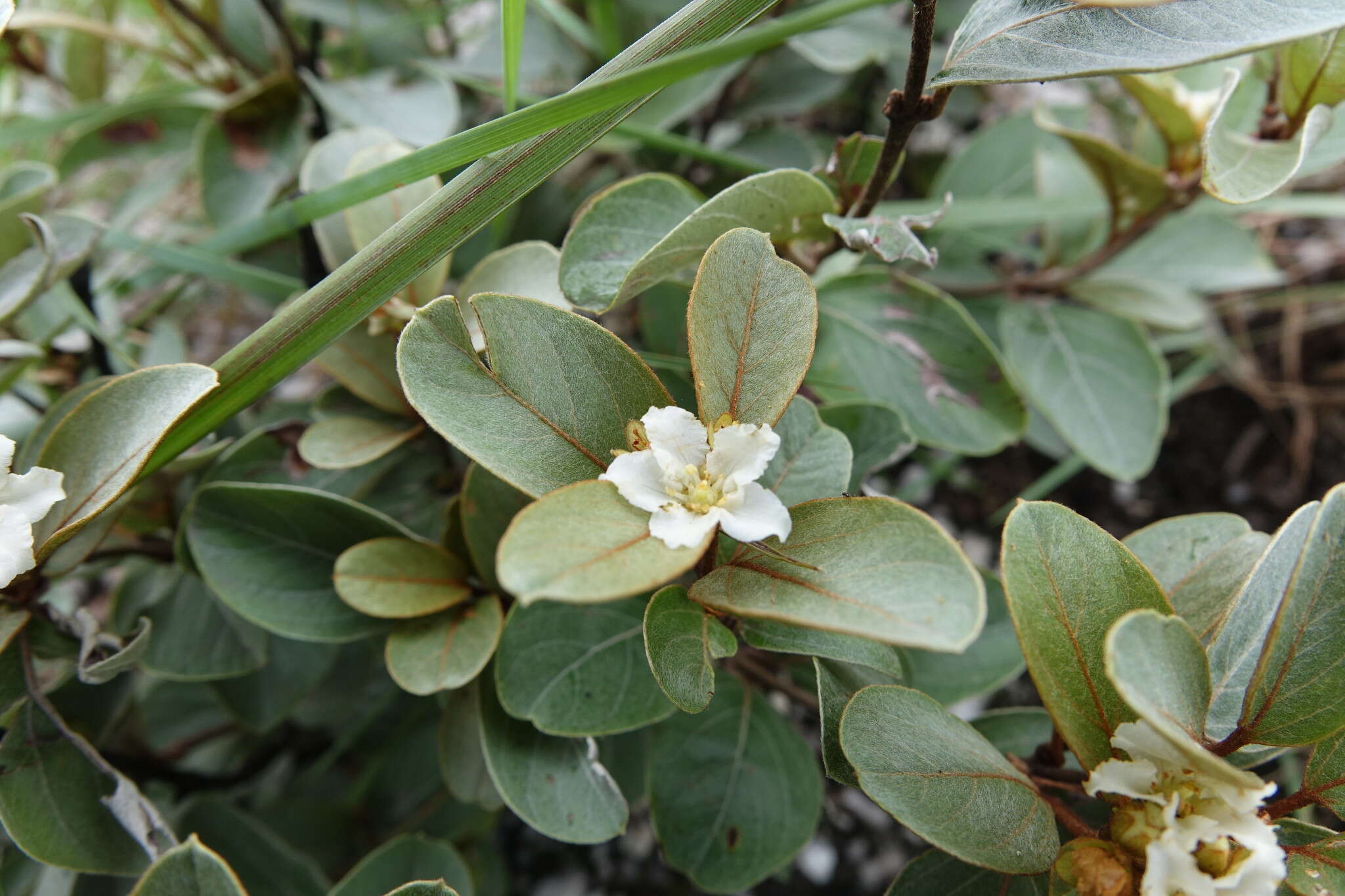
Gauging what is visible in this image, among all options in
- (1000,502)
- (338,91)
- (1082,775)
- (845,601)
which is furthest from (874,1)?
(1000,502)

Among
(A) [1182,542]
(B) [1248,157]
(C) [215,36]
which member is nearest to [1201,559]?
(A) [1182,542]

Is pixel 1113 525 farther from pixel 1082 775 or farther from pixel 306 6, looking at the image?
pixel 306 6

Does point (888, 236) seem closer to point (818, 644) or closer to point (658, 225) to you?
point (658, 225)

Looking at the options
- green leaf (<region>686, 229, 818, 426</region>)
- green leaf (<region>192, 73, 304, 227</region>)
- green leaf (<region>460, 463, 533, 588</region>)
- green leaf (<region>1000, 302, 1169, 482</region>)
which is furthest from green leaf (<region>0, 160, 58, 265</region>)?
green leaf (<region>1000, 302, 1169, 482</region>)

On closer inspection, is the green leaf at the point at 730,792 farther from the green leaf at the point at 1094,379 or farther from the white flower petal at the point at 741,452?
the green leaf at the point at 1094,379

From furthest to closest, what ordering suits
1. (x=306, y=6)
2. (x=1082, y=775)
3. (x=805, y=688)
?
(x=306, y=6) < (x=805, y=688) < (x=1082, y=775)

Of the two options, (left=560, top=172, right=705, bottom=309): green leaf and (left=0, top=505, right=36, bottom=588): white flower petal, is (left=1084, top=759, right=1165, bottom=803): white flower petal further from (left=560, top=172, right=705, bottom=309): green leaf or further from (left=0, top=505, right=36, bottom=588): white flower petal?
(left=0, top=505, right=36, bottom=588): white flower petal
